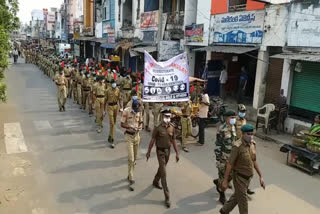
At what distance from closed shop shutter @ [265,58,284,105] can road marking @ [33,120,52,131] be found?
315 inches

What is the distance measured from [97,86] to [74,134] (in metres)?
1.80

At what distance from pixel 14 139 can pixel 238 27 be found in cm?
931

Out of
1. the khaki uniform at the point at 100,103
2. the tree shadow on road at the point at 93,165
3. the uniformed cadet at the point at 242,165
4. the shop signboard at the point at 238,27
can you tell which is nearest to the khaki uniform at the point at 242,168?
the uniformed cadet at the point at 242,165

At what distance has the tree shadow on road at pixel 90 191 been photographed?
596 centimetres

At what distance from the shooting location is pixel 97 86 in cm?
1089

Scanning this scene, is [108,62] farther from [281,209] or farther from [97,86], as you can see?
[281,209]

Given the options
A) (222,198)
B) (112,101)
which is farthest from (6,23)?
(222,198)

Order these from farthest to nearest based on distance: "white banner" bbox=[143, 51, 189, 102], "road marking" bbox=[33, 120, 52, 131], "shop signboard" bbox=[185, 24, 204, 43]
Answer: "shop signboard" bbox=[185, 24, 204, 43]
"road marking" bbox=[33, 120, 52, 131]
"white banner" bbox=[143, 51, 189, 102]

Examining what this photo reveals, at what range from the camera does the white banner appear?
300 inches

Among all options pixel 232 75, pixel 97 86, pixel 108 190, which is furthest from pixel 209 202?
pixel 232 75

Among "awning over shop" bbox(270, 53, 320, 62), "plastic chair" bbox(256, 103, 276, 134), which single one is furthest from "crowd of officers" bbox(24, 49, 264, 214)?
"awning over shop" bbox(270, 53, 320, 62)

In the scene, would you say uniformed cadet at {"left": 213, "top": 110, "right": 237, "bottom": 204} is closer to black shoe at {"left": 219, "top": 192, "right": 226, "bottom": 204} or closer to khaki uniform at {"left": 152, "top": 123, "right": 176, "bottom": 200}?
black shoe at {"left": 219, "top": 192, "right": 226, "bottom": 204}

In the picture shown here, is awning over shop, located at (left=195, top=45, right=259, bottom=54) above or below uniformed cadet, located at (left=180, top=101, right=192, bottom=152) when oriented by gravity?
above

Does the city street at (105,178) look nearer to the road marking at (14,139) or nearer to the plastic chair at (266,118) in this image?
the road marking at (14,139)
